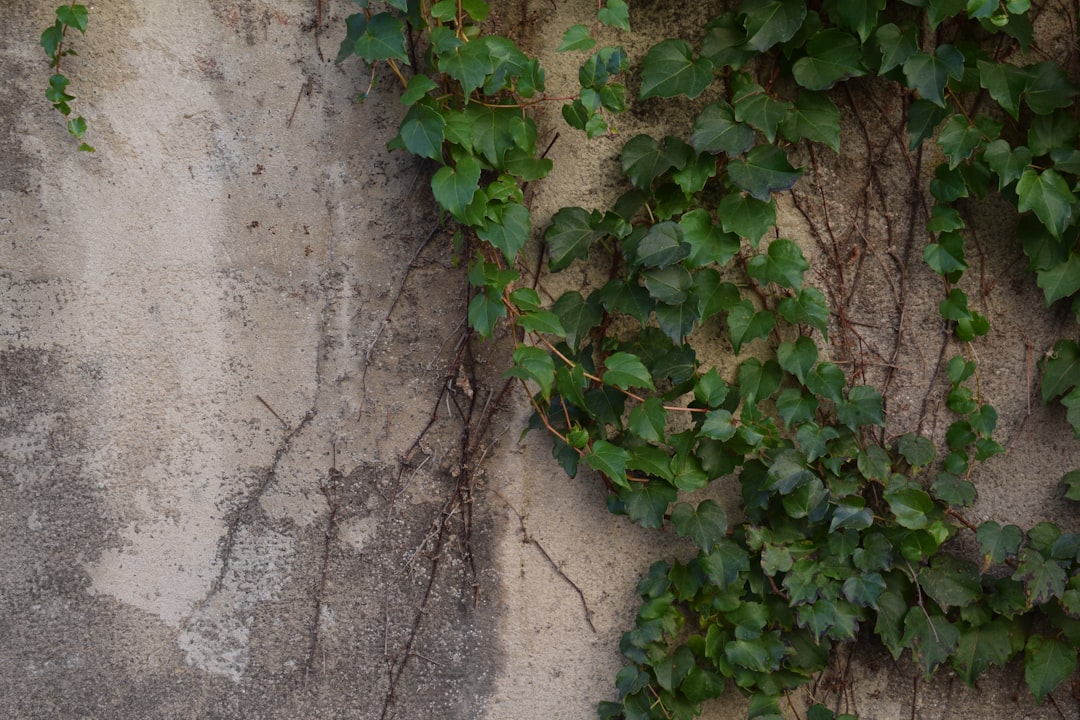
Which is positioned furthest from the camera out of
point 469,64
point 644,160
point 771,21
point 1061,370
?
point 1061,370

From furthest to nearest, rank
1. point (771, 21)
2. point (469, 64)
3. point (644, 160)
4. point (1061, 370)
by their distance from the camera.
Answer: point (1061, 370), point (644, 160), point (771, 21), point (469, 64)

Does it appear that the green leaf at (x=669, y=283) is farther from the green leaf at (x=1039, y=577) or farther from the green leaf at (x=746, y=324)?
the green leaf at (x=1039, y=577)

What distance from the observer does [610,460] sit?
1.84m

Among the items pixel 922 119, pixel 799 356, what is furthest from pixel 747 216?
pixel 922 119

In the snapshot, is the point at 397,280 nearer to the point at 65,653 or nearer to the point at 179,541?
the point at 179,541

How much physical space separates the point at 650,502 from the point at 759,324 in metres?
0.51

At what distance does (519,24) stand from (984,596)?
1877 mm

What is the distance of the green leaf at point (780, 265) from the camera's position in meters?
1.87

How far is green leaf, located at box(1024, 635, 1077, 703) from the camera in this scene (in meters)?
1.99

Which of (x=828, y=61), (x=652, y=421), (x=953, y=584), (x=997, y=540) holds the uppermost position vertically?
(x=828, y=61)

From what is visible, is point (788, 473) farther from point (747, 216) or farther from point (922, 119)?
point (922, 119)

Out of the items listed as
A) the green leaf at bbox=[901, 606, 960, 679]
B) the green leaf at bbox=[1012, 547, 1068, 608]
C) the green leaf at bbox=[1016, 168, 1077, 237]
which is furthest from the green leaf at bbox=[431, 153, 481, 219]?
the green leaf at bbox=[1012, 547, 1068, 608]

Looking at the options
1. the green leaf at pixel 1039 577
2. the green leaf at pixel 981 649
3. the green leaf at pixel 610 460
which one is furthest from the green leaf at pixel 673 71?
the green leaf at pixel 981 649

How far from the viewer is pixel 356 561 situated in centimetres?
204
